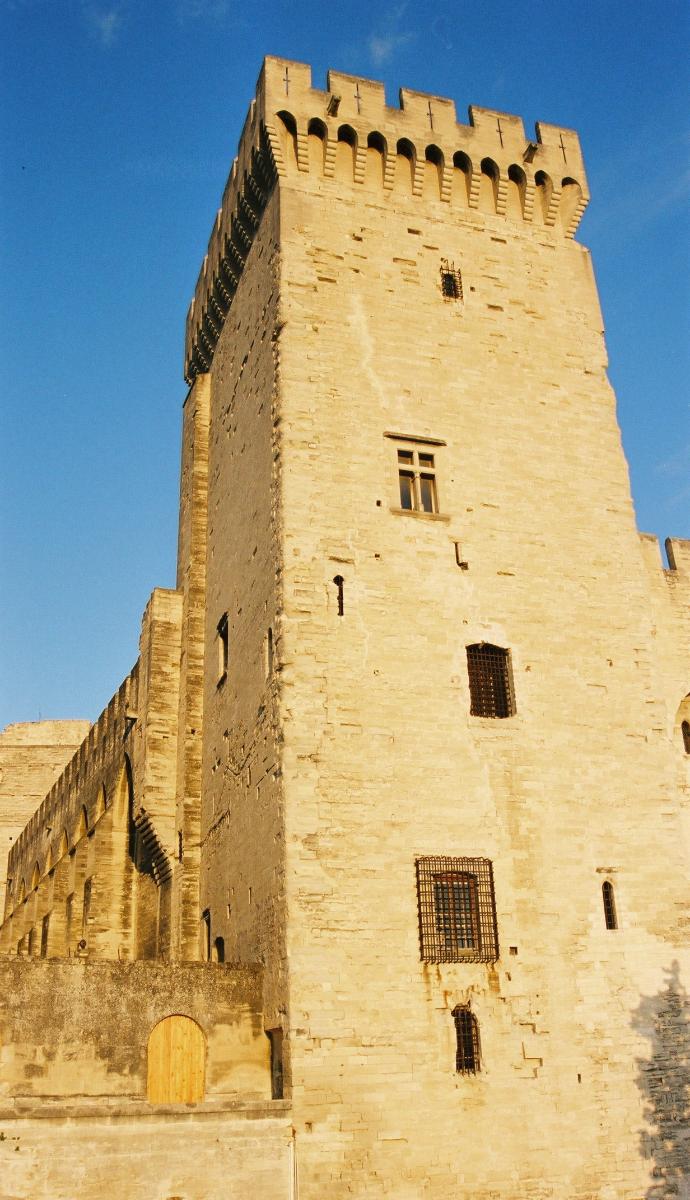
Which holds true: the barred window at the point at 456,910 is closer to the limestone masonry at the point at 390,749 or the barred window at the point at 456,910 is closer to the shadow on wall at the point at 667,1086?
the limestone masonry at the point at 390,749

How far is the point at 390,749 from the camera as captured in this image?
51.9 feet

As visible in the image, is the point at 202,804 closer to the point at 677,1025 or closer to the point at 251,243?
the point at 677,1025

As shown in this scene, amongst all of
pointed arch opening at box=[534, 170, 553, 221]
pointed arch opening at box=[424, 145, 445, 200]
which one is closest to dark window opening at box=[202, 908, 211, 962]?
pointed arch opening at box=[424, 145, 445, 200]

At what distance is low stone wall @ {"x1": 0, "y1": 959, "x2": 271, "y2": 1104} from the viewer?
13.9m

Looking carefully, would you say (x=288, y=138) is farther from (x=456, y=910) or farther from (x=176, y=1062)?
(x=176, y=1062)

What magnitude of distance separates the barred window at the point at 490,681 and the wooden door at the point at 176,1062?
5914 millimetres

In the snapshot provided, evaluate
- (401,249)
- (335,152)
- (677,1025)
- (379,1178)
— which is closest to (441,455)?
(401,249)

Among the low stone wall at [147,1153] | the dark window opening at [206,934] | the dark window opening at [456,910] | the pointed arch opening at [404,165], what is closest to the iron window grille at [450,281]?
the pointed arch opening at [404,165]

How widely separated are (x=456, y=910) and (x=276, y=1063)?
3065 mm

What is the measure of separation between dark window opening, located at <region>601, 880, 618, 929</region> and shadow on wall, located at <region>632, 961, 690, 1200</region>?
103 cm

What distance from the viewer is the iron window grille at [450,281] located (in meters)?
19.7

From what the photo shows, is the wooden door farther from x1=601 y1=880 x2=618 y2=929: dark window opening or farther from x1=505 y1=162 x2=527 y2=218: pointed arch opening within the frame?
x1=505 y1=162 x2=527 y2=218: pointed arch opening

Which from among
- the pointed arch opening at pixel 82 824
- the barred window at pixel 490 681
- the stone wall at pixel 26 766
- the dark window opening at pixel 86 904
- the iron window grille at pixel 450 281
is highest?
the iron window grille at pixel 450 281

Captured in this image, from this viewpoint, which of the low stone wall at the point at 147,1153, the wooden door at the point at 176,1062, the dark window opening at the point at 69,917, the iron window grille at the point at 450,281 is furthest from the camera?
the dark window opening at the point at 69,917
